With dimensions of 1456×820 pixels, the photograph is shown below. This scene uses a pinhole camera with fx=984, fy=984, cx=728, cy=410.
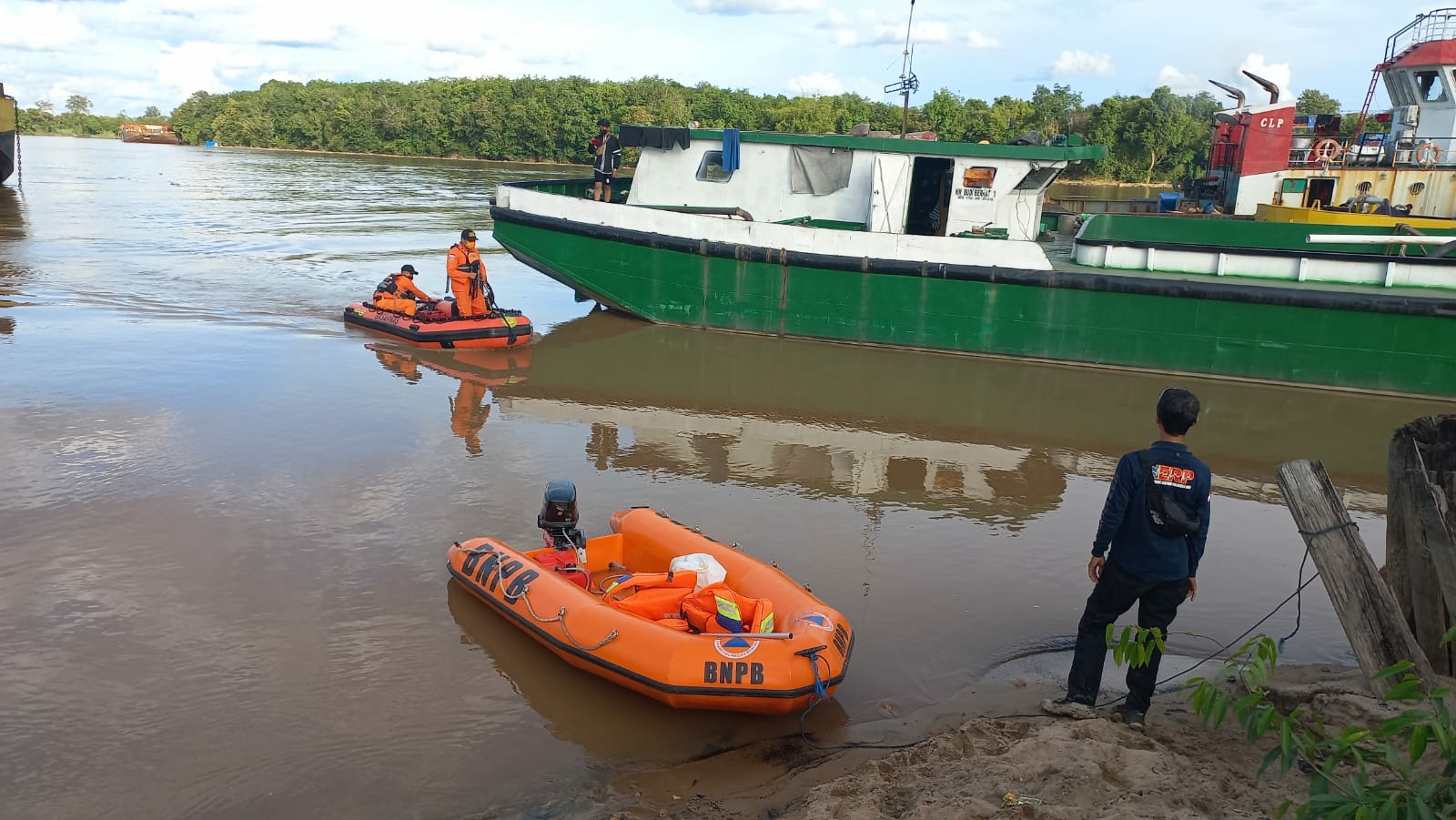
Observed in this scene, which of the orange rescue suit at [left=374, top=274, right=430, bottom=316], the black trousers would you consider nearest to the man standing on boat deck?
the orange rescue suit at [left=374, top=274, right=430, bottom=316]

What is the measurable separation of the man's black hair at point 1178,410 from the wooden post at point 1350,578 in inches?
15.3

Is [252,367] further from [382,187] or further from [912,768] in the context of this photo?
[382,187]

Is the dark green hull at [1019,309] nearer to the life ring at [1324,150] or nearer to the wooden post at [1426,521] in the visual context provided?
the life ring at [1324,150]

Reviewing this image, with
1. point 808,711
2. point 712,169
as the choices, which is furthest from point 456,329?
point 808,711

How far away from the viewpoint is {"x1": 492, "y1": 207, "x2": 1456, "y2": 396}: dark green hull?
1112 cm

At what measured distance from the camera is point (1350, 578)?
12.1ft

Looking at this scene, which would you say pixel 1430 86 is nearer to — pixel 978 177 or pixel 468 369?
pixel 978 177

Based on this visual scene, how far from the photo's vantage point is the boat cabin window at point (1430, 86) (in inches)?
637

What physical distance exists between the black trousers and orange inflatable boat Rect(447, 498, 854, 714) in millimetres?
1085

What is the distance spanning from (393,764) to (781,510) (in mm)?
3766

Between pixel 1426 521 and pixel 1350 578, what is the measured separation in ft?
1.08

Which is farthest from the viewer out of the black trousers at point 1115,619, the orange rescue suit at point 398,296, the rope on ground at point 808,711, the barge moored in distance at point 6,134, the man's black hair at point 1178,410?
the barge moored in distance at point 6,134

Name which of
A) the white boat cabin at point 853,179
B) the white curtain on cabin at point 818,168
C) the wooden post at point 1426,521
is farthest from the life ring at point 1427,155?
the wooden post at point 1426,521

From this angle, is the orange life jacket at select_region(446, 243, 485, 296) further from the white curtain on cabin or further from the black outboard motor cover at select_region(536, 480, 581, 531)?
the black outboard motor cover at select_region(536, 480, 581, 531)
